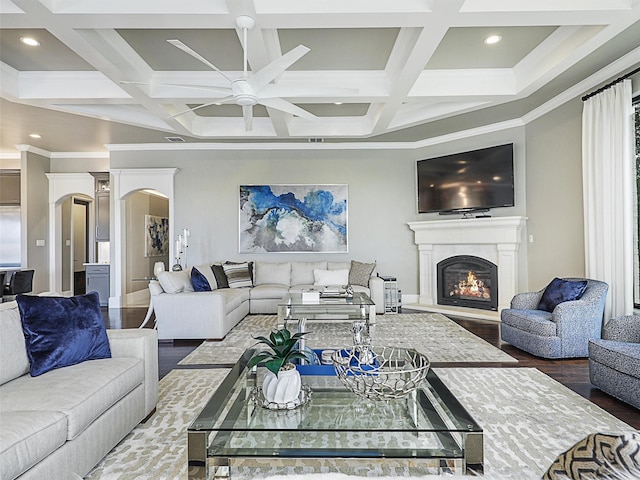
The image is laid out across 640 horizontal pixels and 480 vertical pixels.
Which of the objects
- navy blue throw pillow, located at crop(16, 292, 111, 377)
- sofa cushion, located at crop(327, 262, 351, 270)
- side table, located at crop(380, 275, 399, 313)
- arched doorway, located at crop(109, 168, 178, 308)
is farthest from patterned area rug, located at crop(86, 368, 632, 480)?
arched doorway, located at crop(109, 168, 178, 308)

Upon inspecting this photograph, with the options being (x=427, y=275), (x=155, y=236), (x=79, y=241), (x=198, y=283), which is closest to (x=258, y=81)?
(x=198, y=283)

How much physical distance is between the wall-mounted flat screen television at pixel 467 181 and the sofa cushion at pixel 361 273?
5.01 feet

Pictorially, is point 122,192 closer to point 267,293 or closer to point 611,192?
point 267,293

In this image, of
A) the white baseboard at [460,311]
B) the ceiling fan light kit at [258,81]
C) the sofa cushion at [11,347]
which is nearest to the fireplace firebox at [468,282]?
the white baseboard at [460,311]

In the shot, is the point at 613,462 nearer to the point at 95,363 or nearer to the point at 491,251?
the point at 95,363

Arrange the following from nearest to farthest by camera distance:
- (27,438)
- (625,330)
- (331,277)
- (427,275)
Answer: (27,438) < (625,330) < (331,277) < (427,275)

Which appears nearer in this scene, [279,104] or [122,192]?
[279,104]

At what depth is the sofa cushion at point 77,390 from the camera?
64.6 inches

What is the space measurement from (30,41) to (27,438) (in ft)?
12.7

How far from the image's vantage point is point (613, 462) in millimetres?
636

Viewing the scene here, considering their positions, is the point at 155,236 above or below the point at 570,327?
above

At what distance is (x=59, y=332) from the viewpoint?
212cm

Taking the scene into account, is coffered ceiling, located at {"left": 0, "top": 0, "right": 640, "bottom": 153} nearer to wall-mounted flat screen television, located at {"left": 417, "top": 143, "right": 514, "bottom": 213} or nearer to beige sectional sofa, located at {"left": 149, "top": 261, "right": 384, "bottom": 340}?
wall-mounted flat screen television, located at {"left": 417, "top": 143, "right": 514, "bottom": 213}

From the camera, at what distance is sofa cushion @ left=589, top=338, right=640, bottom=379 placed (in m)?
2.56
